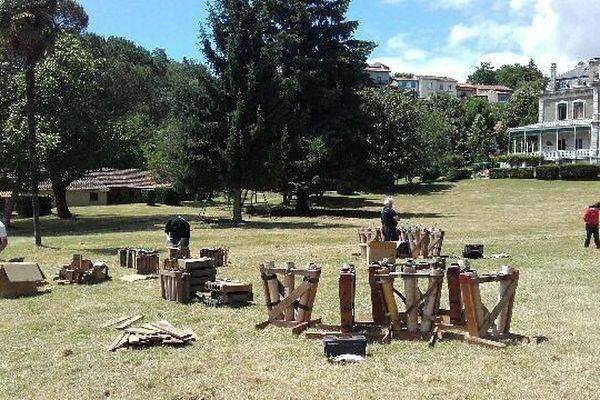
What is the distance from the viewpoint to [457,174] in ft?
230

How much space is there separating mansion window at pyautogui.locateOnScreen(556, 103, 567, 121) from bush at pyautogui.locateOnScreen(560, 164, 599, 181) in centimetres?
1829

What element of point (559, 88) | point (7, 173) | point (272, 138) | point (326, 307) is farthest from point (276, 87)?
point (559, 88)

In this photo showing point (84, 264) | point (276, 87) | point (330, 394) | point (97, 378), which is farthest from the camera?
point (276, 87)

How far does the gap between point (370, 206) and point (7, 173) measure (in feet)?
85.1

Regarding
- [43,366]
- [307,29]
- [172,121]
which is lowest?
[43,366]

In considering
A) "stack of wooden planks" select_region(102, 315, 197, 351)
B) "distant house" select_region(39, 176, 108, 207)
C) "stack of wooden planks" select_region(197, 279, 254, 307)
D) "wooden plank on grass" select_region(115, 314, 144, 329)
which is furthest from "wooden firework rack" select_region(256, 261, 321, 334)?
"distant house" select_region(39, 176, 108, 207)

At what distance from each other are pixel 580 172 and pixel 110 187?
154ft

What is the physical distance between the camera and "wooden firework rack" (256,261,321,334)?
1141cm

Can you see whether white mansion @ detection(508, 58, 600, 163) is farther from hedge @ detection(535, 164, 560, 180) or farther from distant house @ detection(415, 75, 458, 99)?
distant house @ detection(415, 75, 458, 99)

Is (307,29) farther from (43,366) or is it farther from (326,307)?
(43,366)

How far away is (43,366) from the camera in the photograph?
9.69m

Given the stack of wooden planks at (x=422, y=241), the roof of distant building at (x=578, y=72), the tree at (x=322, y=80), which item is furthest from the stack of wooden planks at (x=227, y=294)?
the roof of distant building at (x=578, y=72)

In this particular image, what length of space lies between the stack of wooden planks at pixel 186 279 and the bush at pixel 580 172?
55.0m

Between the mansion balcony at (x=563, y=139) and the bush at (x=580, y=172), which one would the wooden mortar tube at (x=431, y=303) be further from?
the mansion balcony at (x=563, y=139)
